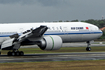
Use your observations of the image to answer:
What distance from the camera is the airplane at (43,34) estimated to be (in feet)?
104

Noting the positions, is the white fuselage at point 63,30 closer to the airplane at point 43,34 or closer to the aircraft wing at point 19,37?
the airplane at point 43,34

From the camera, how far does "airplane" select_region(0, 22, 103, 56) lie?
104 feet

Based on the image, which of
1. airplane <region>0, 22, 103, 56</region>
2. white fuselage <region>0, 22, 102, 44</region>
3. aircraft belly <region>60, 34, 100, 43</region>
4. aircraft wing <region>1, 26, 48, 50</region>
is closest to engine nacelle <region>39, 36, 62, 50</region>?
airplane <region>0, 22, 103, 56</region>

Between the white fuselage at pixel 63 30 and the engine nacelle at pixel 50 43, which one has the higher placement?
the white fuselage at pixel 63 30

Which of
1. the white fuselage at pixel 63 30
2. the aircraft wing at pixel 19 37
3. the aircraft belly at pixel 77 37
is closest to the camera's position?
the aircraft wing at pixel 19 37

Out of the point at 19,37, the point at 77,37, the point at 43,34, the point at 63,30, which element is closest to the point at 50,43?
the point at 43,34

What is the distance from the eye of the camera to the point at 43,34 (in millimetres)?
32844

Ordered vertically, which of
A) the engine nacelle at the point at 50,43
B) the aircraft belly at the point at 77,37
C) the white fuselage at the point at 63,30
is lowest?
the engine nacelle at the point at 50,43

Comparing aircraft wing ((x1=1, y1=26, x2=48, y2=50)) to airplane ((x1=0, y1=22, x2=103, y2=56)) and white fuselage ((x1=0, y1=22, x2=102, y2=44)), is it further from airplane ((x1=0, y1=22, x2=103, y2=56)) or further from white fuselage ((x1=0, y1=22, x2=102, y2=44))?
white fuselage ((x1=0, y1=22, x2=102, y2=44))

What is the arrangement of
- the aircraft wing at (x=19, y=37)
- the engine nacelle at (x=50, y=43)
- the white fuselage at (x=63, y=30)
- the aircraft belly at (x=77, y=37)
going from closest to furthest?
1. the engine nacelle at (x=50, y=43)
2. the aircraft wing at (x=19, y=37)
3. the white fuselage at (x=63, y=30)
4. the aircraft belly at (x=77, y=37)

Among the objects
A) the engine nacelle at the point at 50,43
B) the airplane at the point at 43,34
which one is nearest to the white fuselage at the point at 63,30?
the airplane at the point at 43,34

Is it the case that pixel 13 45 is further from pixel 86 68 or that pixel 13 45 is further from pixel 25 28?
pixel 86 68

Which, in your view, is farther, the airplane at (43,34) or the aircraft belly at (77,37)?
the aircraft belly at (77,37)

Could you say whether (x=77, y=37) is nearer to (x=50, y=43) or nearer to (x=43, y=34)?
(x=43, y=34)
